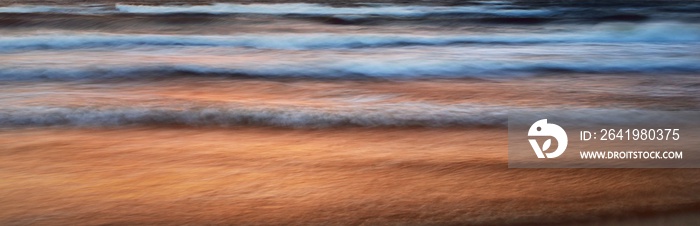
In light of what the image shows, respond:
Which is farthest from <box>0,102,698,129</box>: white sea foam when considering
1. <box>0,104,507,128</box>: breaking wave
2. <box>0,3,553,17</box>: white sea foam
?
<box>0,3,553,17</box>: white sea foam

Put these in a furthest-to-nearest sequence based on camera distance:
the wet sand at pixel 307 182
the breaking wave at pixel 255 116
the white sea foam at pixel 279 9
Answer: the white sea foam at pixel 279 9 → the breaking wave at pixel 255 116 → the wet sand at pixel 307 182

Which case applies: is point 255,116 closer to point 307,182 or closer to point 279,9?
point 307,182

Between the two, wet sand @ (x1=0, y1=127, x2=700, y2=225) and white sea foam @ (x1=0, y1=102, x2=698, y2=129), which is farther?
white sea foam @ (x1=0, y1=102, x2=698, y2=129)

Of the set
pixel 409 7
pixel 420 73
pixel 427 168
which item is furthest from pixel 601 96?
pixel 409 7

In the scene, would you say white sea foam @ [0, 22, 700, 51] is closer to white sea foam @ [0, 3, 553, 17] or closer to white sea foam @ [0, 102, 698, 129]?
white sea foam @ [0, 3, 553, 17]

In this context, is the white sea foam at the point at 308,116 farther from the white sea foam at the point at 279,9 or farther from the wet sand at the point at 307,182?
the white sea foam at the point at 279,9

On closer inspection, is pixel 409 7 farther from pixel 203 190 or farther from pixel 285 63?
pixel 203 190

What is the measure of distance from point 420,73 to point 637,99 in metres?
0.73

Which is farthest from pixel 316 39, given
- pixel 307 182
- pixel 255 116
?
pixel 307 182

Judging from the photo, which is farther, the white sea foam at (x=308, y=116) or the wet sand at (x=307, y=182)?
the white sea foam at (x=308, y=116)

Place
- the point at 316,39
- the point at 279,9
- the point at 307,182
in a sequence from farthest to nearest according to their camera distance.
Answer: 1. the point at 279,9
2. the point at 316,39
3. the point at 307,182

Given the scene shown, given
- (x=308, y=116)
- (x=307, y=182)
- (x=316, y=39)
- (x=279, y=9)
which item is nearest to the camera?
(x=307, y=182)

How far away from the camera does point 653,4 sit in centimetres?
638

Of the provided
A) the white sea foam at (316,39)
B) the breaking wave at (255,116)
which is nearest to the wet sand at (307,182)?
the breaking wave at (255,116)
